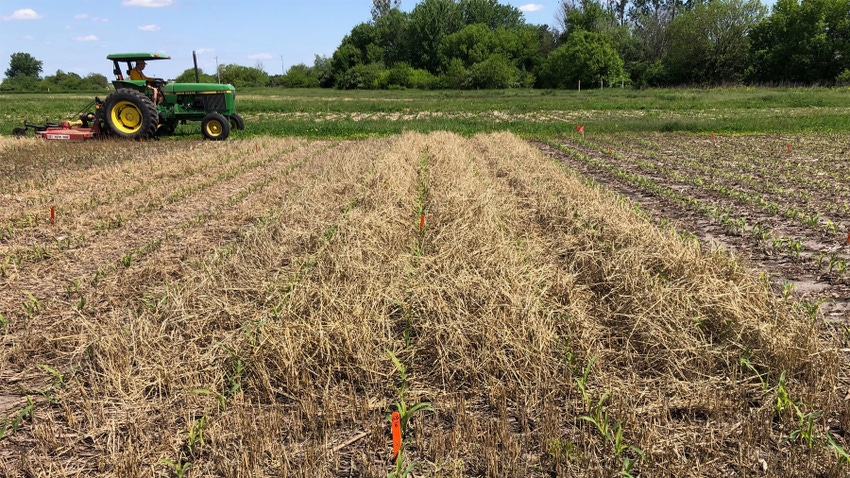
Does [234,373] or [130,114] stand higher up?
[130,114]

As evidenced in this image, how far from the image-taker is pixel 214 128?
15562 mm

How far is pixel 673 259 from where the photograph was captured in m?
4.43

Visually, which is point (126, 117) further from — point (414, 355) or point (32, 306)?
point (414, 355)

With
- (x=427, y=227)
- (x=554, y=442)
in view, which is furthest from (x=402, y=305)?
(x=427, y=227)

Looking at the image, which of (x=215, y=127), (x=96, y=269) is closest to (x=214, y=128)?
(x=215, y=127)

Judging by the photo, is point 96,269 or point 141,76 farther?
point 141,76

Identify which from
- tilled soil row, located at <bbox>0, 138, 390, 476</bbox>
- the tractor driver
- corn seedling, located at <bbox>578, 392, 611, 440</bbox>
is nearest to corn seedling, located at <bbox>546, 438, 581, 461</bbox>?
corn seedling, located at <bbox>578, 392, 611, 440</bbox>

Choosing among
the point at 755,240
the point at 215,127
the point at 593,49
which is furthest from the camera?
the point at 593,49

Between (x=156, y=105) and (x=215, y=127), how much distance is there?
5.30ft

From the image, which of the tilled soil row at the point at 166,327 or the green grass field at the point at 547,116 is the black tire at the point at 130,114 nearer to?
the green grass field at the point at 547,116

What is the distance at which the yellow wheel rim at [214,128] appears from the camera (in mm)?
15438

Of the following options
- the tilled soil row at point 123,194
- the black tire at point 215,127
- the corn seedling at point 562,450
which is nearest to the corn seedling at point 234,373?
the corn seedling at point 562,450

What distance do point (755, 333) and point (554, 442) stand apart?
5.54ft

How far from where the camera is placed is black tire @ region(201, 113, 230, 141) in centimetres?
1533
